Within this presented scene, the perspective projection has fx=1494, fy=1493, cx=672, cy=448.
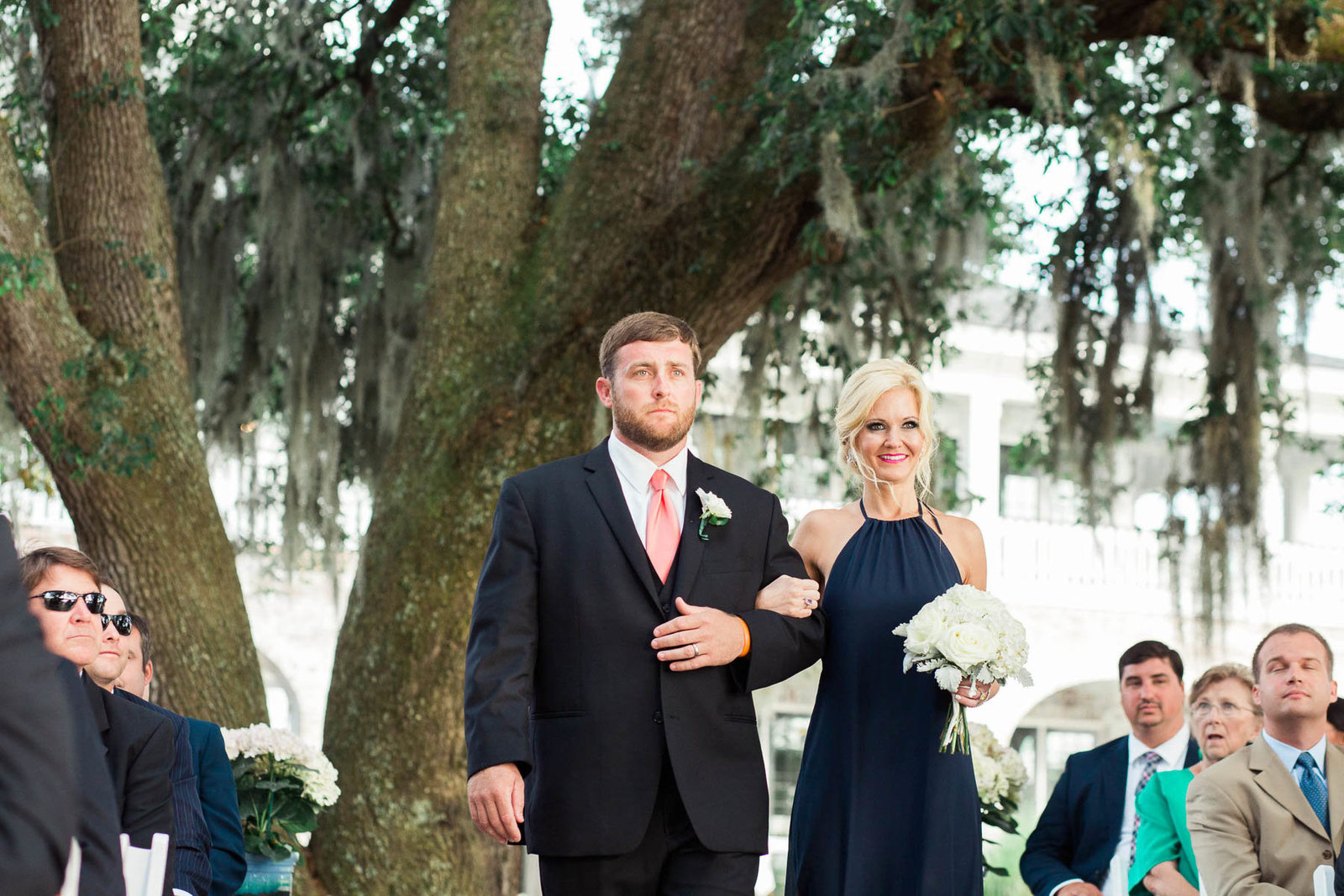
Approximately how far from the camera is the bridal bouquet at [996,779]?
510 cm

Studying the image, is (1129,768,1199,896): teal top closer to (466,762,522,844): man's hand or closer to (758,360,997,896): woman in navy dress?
(758,360,997,896): woman in navy dress

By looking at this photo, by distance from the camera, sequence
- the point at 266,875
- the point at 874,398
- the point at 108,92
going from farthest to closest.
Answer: the point at 108,92
the point at 266,875
the point at 874,398

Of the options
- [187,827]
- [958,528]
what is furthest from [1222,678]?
[187,827]

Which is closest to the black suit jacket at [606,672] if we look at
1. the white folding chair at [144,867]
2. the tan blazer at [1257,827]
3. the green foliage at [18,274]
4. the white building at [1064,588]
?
the white folding chair at [144,867]

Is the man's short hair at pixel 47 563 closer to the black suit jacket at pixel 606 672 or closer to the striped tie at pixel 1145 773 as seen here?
the black suit jacket at pixel 606 672

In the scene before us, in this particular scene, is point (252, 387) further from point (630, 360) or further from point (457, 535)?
point (630, 360)

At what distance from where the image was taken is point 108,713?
318 centimetres

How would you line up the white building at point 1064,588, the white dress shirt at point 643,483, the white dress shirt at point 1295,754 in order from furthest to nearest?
1. the white building at point 1064,588
2. the white dress shirt at point 1295,754
3. the white dress shirt at point 643,483

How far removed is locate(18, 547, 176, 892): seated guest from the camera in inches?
114

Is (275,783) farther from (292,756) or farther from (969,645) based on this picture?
(969,645)

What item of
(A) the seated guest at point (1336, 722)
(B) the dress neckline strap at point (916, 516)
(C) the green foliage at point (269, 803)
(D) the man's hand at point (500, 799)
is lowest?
(C) the green foliage at point (269, 803)

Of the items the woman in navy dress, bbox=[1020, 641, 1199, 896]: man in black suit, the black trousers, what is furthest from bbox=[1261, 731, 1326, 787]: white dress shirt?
the black trousers

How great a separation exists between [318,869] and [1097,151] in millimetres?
4713

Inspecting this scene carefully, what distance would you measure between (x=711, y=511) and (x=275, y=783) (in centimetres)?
257
